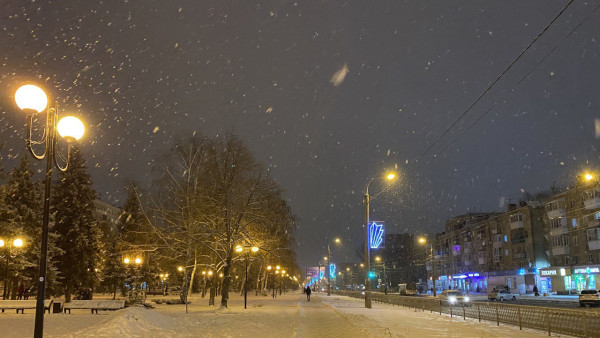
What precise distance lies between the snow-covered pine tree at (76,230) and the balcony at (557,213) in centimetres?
5745

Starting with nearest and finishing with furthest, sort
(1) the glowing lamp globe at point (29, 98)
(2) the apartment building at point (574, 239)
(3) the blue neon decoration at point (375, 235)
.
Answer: (1) the glowing lamp globe at point (29, 98) < (3) the blue neon decoration at point (375, 235) < (2) the apartment building at point (574, 239)

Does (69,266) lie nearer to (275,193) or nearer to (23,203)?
(23,203)

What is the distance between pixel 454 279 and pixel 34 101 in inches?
4344

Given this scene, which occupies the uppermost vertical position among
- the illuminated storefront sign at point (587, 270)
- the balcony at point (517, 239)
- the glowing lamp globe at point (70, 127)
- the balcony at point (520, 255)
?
the balcony at point (517, 239)

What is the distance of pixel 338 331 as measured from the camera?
17438 mm

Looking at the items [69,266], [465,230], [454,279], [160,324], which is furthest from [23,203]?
[454,279]

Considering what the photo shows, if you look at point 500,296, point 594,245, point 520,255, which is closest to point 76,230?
point 500,296

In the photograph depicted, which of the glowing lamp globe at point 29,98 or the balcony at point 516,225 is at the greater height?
the balcony at point 516,225

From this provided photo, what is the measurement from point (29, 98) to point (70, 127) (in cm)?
111

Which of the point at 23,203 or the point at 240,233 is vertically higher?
the point at 23,203

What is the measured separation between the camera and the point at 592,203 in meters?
61.1

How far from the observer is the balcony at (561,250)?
216 ft

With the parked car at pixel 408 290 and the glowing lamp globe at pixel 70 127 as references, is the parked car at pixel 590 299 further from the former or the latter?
the glowing lamp globe at pixel 70 127

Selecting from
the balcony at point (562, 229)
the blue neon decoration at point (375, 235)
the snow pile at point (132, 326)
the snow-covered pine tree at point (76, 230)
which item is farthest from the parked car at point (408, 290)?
the snow pile at point (132, 326)
